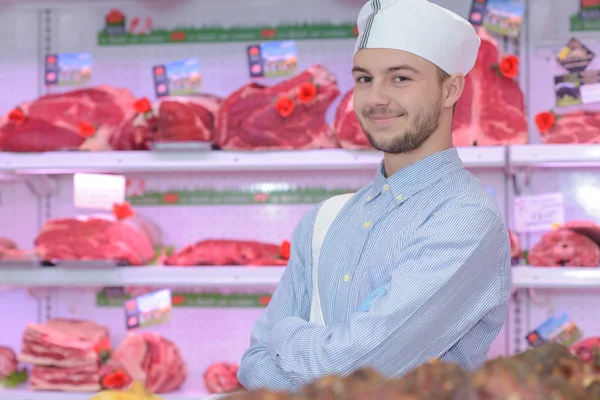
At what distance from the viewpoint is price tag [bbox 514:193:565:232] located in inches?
125

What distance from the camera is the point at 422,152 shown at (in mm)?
1650

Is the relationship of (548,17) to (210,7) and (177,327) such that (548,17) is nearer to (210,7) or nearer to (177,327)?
(210,7)

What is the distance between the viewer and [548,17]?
341cm

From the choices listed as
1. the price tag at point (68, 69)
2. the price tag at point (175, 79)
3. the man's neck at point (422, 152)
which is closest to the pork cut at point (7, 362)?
the price tag at point (68, 69)

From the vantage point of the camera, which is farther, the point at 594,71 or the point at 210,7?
the point at 210,7

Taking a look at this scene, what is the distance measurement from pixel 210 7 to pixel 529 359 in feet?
9.87

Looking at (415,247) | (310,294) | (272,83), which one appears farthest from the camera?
(272,83)

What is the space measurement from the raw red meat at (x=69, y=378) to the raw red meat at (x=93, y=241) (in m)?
0.49

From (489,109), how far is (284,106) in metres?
0.82

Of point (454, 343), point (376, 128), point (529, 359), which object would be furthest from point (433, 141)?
point (529, 359)

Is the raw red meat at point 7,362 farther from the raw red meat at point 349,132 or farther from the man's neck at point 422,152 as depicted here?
the man's neck at point 422,152

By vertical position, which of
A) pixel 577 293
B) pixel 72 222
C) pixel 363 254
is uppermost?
pixel 363 254

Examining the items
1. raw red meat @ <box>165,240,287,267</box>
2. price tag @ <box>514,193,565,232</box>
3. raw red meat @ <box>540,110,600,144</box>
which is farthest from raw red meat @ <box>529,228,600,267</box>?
raw red meat @ <box>165,240,287,267</box>

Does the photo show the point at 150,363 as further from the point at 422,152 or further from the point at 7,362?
the point at 422,152
